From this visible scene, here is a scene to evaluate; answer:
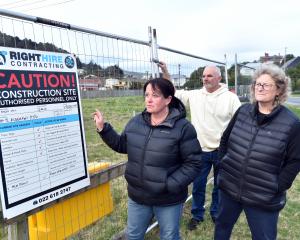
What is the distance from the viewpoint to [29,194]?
2.22 m

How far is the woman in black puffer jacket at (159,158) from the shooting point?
2.61 m

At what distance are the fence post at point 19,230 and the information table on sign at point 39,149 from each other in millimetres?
233

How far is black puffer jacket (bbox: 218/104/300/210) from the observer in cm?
265

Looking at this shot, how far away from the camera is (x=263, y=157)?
8.87ft

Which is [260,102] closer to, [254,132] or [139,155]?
[254,132]

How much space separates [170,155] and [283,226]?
265 cm

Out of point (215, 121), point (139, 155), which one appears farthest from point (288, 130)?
point (215, 121)

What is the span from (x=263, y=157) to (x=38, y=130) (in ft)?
5.59

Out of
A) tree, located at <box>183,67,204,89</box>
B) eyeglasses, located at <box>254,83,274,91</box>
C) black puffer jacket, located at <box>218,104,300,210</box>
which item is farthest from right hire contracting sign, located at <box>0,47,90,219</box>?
tree, located at <box>183,67,204,89</box>

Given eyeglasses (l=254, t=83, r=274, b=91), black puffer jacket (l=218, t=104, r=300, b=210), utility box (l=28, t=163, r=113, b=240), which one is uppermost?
eyeglasses (l=254, t=83, r=274, b=91)

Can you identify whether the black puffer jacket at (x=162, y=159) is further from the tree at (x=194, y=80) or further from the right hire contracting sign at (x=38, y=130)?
the tree at (x=194, y=80)

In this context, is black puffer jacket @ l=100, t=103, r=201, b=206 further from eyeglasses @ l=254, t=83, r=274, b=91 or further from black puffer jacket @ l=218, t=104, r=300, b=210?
eyeglasses @ l=254, t=83, r=274, b=91

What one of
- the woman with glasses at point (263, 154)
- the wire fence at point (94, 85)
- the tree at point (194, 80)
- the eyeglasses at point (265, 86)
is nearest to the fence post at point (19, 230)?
the wire fence at point (94, 85)

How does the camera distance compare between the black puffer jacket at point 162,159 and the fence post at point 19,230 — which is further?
the black puffer jacket at point 162,159
